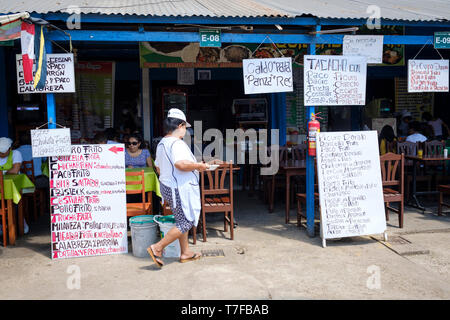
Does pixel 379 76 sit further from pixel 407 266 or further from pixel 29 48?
pixel 29 48

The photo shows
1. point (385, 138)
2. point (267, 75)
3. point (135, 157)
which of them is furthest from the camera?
point (385, 138)

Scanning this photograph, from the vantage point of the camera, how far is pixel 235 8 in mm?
6258

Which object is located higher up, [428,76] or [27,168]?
[428,76]

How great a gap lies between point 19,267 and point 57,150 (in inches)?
58.3

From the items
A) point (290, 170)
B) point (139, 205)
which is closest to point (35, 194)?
point (139, 205)

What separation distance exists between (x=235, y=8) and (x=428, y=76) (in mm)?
3171

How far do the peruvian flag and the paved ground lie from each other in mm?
2384

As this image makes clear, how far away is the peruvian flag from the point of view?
5027 millimetres

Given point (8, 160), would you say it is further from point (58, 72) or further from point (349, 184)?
point (349, 184)

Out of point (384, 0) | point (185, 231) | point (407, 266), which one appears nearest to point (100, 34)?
point (185, 231)

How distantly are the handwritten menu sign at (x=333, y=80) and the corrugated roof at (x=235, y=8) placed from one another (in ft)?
1.99

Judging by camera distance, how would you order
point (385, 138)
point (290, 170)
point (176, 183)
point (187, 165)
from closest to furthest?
point (187, 165)
point (176, 183)
point (290, 170)
point (385, 138)

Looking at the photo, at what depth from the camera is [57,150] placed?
213 inches

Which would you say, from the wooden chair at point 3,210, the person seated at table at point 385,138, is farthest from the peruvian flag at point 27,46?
the person seated at table at point 385,138
